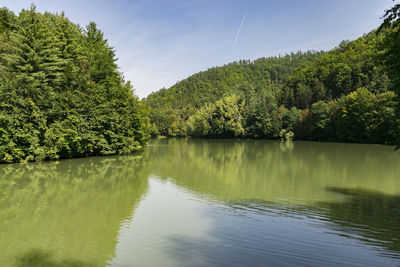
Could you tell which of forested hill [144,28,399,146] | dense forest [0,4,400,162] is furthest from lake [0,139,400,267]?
forested hill [144,28,399,146]

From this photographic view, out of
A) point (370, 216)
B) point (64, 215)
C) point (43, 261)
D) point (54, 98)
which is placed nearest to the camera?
point (43, 261)

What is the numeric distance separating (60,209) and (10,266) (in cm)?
492

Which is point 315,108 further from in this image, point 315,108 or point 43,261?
point 43,261

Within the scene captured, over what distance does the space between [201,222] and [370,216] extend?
18.9ft

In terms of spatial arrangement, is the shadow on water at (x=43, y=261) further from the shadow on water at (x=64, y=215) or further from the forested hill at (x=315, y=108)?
the forested hill at (x=315, y=108)

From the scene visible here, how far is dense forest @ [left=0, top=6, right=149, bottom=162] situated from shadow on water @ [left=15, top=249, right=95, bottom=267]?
2021 centimetres

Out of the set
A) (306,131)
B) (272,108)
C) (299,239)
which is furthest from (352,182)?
(272,108)

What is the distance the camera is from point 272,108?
263 feet

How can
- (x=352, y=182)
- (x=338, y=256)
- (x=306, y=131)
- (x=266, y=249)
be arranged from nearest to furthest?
(x=338, y=256), (x=266, y=249), (x=352, y=182), (x=306, y=131)

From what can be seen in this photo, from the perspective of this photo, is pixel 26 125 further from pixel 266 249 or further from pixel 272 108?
pixel 272 108

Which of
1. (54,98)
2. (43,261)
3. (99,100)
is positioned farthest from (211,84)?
(43,261)

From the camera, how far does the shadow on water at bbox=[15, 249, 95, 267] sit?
6.19 meters

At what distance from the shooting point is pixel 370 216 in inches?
384

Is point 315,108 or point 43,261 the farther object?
point 315,108
